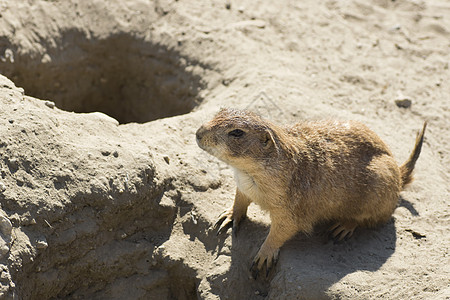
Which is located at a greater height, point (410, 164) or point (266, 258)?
point (410, 164)

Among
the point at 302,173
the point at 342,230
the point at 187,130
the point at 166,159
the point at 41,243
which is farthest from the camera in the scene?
the point at 187,130

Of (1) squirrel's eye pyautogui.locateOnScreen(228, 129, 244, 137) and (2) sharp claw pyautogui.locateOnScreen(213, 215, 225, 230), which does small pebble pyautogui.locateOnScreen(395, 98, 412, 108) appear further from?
(1) squirrel's eye pyautogui.locateOnScreen(228, 129, 244, 137)

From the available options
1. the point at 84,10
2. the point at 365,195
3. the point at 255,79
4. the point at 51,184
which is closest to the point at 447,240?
the point at 365,195

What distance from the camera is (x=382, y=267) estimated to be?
472 cm

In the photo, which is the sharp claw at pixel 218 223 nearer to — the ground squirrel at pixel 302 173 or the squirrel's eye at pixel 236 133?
the ground squirrel at pixel 302 173

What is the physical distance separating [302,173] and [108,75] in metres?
3.90

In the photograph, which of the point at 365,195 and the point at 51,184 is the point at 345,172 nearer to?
the point at 365,195

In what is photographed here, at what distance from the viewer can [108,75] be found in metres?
7.73

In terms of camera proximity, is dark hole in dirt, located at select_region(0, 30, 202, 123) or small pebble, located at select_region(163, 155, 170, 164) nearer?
small pebble, located at select_region(163, 155, 170, 164)

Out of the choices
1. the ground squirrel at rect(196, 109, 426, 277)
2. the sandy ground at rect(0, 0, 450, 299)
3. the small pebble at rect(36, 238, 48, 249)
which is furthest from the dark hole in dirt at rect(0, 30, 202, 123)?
the small pebble at rect(36, 238, 48, 249)

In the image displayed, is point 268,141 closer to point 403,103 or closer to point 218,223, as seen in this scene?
point 218,223

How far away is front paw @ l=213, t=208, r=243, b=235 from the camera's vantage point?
507cm

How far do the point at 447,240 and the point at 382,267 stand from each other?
74 centimetres

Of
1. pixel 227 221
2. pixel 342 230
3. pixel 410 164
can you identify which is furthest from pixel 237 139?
pixel 410 164
